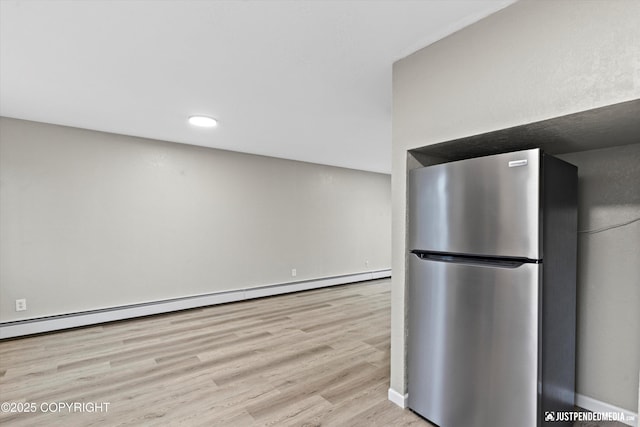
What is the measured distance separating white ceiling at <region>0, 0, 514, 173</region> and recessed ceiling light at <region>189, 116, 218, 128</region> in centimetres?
11

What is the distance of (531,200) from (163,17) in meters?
2.12

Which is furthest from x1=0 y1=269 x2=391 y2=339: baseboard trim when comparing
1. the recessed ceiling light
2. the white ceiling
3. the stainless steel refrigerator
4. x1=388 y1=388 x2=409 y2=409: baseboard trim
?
the stainless steel refrigerator

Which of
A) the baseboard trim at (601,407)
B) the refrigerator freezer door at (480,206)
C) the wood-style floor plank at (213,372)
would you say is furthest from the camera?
the wood-style floor plank at (213,372)

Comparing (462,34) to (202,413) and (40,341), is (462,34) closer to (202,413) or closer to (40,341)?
(202,413)

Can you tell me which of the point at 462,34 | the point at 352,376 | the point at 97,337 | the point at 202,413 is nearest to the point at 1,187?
the point at 97,337

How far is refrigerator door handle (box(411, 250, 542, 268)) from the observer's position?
1.49 m

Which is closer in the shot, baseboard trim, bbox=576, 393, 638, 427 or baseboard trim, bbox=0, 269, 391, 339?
baseboard trim, bbox=576, 393, 638, 427

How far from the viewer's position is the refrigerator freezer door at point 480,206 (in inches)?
57.2

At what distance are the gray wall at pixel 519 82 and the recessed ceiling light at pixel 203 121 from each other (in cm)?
211

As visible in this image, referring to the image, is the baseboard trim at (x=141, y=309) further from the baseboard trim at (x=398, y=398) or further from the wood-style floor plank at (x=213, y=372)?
the baseboard trim at (x=398, y=398)

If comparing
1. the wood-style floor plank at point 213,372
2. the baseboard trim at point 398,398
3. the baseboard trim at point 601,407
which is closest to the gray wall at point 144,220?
the wood-style floor plank at point 213,372

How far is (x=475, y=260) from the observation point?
166 centimetres

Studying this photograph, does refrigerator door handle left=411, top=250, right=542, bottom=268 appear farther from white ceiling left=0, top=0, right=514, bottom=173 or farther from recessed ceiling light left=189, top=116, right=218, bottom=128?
recessed ceiling light left=189, top=116, right=218, bottom=128

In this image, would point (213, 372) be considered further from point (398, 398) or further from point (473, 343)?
point (473, 343)
